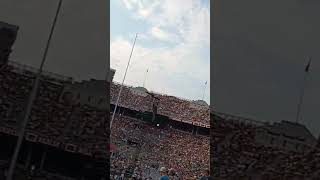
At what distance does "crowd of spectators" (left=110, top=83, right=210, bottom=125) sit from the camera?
3366cm

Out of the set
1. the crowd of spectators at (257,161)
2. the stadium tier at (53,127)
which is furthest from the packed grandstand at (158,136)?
the crowd of spectators at (257,161)

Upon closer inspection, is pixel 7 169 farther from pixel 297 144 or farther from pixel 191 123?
pixel 191 123

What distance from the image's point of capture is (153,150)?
2931cm

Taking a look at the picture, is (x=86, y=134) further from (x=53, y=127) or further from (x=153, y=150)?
(x=153, y=150)

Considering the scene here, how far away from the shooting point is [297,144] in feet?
67.8

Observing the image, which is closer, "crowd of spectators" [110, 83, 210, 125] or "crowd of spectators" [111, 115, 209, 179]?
"crowd of spectators" [111, 115, 209, 179]

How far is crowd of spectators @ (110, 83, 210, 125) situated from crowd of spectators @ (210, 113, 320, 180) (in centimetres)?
1126

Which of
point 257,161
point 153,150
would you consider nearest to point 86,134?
point 257,161

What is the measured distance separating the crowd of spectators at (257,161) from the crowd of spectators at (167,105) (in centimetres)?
1126

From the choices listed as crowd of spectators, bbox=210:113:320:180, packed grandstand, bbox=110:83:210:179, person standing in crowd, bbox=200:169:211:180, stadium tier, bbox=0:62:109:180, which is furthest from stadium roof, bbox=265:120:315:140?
stadium tier, bbox=0:62:109:180

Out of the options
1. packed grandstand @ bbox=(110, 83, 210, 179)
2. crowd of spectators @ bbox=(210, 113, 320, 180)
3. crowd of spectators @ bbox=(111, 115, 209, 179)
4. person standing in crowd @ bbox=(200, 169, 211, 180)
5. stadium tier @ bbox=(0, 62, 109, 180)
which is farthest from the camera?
packed grandstand @ bbox=(110, 83, 210, 179)

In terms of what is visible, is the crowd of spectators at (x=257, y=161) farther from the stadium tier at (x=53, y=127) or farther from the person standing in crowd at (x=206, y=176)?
the stadium tier at (x=53, y=127)

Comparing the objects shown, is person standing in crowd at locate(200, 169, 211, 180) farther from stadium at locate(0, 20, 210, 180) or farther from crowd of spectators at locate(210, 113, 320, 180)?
crowd of spectators at locate(210, 113, 320, 180)

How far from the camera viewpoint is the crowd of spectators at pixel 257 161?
1952 centimetres
